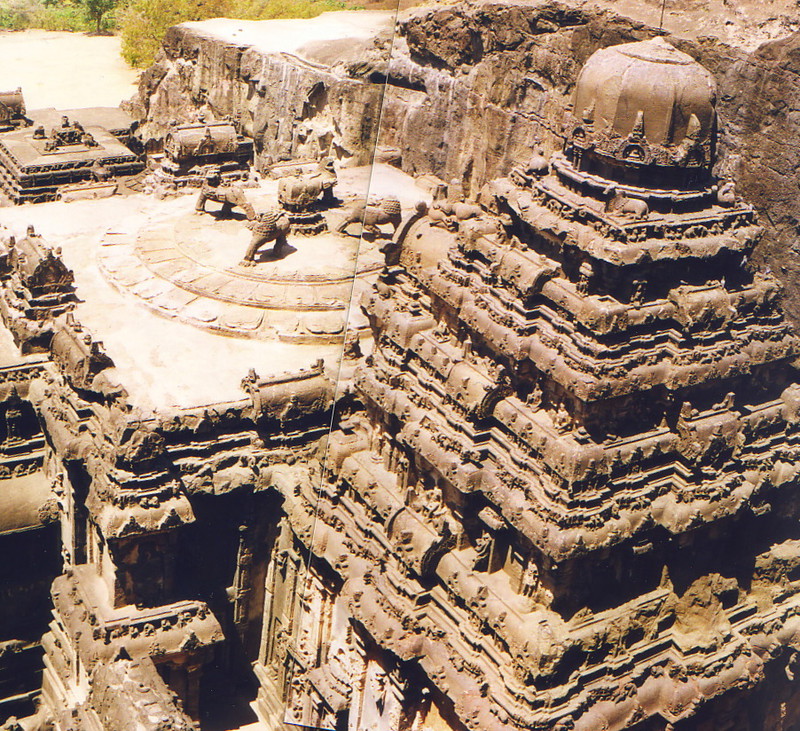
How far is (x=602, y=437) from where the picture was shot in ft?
56.4

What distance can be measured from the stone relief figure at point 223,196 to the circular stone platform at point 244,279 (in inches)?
29.9

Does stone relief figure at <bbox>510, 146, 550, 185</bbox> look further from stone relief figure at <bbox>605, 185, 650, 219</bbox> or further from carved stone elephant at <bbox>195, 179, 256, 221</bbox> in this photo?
carved stone elephant at <bbox>195, 179, 256, 221</bbox>

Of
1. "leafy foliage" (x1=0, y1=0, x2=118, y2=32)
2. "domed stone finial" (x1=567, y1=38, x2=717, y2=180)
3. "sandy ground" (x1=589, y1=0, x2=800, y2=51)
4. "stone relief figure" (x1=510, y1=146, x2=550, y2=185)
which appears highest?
"sandy ground" (x1=589, y1=0, x2=800, y2=51)

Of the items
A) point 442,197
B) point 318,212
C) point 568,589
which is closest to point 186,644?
point 568,589

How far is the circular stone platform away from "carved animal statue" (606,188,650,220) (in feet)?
32.7

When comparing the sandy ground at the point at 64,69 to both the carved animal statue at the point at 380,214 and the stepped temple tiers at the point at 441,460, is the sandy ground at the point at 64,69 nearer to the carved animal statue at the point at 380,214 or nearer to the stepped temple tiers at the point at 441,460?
the stepped temple tiers at the point at 441,460

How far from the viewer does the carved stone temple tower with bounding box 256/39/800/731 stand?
16.9 m

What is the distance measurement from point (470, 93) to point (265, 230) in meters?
5.86

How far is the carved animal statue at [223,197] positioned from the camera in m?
31.0

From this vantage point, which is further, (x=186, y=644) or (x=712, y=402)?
(x=186, y=644)

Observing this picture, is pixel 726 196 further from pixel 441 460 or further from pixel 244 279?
pixel 244 279

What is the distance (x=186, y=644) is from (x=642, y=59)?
13671 mm

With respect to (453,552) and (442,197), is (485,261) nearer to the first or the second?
(453,552)

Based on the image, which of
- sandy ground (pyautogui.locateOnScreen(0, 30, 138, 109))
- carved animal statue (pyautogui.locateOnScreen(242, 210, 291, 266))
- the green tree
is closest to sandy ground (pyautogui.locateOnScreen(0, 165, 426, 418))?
carved animal statue (pyautogui.locateOnScreen(242, 210, 291, 266))
